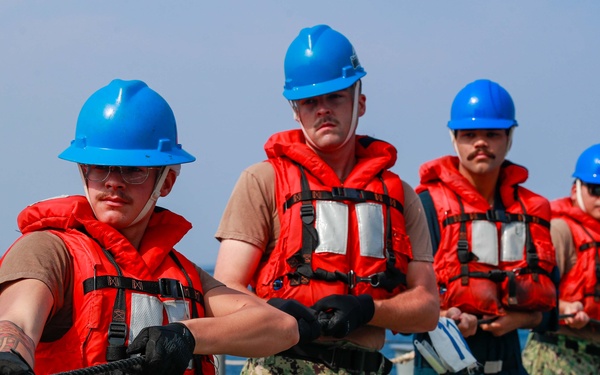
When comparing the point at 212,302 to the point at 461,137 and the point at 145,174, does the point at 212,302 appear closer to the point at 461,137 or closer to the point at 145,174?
the point at 145,174

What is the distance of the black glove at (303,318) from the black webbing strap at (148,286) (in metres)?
0.84

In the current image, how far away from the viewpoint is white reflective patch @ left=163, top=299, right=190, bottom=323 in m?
4.45

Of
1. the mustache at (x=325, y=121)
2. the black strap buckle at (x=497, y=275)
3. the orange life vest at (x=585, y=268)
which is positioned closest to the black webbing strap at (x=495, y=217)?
the black strap buckle at (x=497, y=275)

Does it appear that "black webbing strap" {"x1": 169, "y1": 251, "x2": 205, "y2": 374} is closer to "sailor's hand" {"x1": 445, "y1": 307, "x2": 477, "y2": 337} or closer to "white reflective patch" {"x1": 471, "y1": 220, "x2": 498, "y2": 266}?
"sailor's hand" {"x1": 445, "y1": 307, "x2": 477, "y2": 337}

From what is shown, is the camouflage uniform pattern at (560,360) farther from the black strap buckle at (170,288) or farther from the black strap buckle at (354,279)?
the black strap buckle at (170,288)

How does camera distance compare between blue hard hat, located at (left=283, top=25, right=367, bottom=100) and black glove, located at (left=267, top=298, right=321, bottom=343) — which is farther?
blue hard hat, located at (left=283, top=25, right=367, bottom=100)

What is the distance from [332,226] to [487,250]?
2227 mm

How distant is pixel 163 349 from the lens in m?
3.99

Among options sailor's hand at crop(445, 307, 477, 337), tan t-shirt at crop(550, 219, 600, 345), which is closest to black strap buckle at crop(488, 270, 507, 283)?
sailor's hand at crop(445, 307, 477, 337)


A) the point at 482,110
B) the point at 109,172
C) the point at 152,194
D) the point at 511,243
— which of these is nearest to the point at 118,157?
the point at 109,172

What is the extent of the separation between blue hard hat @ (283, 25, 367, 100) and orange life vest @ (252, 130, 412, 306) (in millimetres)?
304

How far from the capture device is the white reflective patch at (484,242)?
25.6ft

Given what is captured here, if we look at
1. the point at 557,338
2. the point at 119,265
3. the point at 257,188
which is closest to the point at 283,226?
the point at 257,188

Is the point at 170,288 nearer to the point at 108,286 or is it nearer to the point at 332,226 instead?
the point at 108,286
